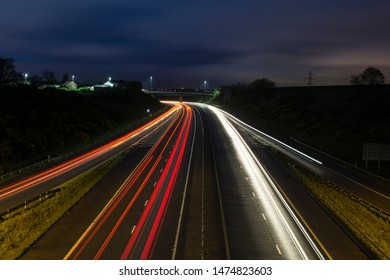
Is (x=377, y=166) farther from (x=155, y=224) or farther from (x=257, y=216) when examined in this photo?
(x=155, y=224)

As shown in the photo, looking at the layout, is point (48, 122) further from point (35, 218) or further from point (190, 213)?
point (190, 213)

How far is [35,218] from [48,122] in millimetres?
53541

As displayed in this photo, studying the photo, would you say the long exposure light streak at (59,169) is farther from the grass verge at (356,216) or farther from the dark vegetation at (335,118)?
the dark vegetation at (335,118)

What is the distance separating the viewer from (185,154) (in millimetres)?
66375

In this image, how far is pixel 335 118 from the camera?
315 ft

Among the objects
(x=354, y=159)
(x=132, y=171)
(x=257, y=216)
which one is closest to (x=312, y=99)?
(x=354, y=159)

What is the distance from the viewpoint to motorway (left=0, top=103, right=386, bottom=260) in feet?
91.6

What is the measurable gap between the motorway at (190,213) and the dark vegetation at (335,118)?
45.6 feet

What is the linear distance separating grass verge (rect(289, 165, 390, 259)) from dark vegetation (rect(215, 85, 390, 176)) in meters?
14.9

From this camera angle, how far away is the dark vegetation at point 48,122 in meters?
64.3

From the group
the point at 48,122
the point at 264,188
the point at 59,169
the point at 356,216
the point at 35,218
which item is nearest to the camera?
the point at 35,218

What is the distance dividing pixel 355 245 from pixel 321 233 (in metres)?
2.85

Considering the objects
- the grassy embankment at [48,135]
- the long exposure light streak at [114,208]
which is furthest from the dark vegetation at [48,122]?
the long exposure light streak at [114,208]

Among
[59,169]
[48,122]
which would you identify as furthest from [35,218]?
[48,122]
